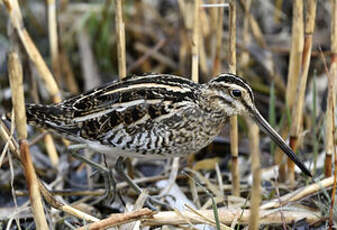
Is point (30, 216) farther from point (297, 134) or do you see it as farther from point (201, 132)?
point (297, 134)

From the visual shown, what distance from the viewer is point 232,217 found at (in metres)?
2.90

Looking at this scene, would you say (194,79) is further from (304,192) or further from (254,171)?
(254,171)

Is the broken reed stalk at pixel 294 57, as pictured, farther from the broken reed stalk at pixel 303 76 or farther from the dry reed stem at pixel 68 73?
the dry reed stem at pixel 68 73

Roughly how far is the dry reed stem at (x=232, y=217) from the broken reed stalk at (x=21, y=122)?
62 centimetres

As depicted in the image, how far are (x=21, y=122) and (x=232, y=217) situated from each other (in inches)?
48.9

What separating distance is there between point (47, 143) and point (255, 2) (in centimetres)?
235

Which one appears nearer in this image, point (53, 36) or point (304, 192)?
point (304, 192)

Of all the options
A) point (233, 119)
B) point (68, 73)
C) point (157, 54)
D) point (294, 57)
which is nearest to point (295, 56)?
point (294, 57)

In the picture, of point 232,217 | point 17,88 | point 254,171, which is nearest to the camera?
point 254,171

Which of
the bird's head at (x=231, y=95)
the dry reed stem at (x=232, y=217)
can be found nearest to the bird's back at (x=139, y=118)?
the bird's head at (x=231, y=95)

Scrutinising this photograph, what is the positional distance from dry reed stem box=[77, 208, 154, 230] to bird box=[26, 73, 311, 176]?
0.38 meters

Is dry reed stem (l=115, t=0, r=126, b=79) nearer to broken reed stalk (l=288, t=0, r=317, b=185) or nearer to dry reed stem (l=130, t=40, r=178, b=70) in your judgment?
broken reed stalk (l=288, t=0, r=317, b=185)

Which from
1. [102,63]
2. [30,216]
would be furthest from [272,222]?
[102,63]

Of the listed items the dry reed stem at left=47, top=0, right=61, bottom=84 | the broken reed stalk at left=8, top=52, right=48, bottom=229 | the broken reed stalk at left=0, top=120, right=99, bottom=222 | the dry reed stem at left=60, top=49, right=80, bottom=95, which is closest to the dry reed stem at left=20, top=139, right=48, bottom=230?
the broken reed stalk at left=8, top=52, right=48, bottom=229
